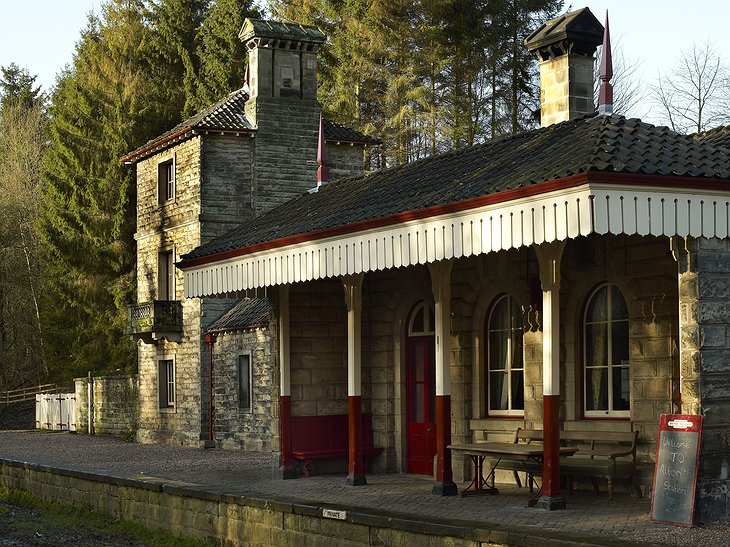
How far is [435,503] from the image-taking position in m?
12.9

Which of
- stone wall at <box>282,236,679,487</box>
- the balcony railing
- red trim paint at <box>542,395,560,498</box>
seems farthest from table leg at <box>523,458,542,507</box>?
the balcony railing

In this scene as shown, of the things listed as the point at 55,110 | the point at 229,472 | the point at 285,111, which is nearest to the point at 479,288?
the point at 229,472

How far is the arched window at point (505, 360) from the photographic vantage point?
1461cm

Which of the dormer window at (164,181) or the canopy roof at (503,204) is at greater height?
the dormer window at (164,181)

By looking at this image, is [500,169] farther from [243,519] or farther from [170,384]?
[170,384]

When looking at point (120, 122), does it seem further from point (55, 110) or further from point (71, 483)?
point (71, 483)

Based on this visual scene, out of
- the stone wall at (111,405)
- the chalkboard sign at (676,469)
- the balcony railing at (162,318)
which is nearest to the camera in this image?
the chalkboard sign at (676,469)

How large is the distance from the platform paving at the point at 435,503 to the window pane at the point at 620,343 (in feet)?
4.69

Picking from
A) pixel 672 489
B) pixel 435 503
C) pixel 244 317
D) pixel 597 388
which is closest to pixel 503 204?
pixel 672 489

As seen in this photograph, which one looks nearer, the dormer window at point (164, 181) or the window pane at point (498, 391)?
the window pane at point (498, 391)

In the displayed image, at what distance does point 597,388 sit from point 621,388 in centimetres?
37

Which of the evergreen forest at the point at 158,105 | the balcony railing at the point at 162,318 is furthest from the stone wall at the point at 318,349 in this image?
the evergreen forest at the point at 158,105

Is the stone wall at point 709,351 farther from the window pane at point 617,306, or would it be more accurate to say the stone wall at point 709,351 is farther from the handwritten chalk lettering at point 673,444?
the window pane at point 617,306

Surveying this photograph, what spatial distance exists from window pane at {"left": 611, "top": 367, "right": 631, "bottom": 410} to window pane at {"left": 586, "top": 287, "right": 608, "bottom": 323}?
2.00ft
